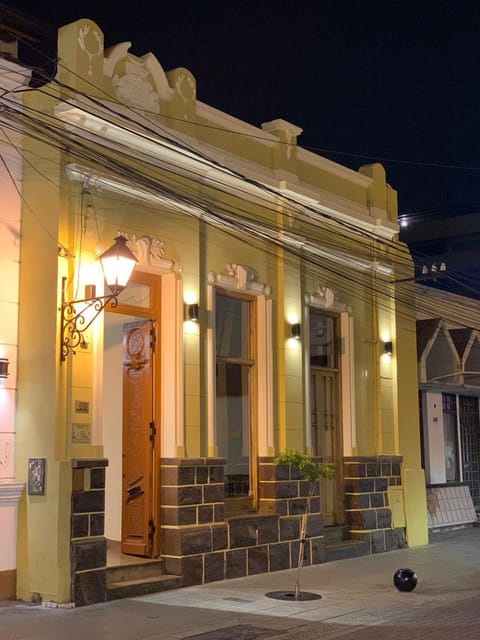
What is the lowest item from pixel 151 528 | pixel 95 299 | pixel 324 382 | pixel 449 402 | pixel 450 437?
pixel 151 528

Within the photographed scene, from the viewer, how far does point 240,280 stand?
1413cm

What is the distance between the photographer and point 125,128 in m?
12.1

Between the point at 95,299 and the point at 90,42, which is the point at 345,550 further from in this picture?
the point at 90,42

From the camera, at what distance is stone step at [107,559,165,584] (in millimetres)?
11672

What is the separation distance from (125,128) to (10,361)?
136 inches

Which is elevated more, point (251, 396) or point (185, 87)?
point (185, 87)

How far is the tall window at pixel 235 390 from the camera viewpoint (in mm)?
13984

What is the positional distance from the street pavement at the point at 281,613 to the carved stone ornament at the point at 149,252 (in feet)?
14.5

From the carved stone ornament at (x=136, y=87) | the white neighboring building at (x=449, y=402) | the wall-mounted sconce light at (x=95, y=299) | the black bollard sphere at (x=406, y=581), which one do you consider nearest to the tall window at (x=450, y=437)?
the white neighboring building at (x=449, y=402)

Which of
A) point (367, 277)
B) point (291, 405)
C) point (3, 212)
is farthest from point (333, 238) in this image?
point (3, 212)

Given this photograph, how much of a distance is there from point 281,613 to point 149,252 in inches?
202

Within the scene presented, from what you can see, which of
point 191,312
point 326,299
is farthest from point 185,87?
point 326,299

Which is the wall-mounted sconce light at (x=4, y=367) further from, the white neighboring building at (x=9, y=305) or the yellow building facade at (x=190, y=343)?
the yellow building facade at (x=190, y=343)

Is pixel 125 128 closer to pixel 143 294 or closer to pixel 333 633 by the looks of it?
pixel 143 294
